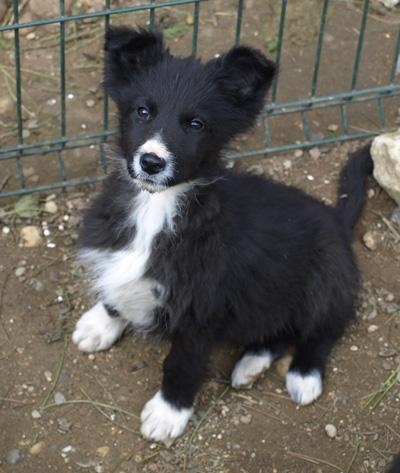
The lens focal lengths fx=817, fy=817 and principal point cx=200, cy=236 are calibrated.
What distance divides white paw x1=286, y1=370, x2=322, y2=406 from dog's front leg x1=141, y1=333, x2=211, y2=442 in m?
0.50

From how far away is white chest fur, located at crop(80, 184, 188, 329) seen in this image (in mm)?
3318

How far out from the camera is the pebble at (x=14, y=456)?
11.7 ft

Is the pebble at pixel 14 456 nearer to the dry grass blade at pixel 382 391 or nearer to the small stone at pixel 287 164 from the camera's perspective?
the dry grass blade at pixel 382 391

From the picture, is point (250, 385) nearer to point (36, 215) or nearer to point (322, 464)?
point (322, 464)

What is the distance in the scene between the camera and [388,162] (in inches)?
177

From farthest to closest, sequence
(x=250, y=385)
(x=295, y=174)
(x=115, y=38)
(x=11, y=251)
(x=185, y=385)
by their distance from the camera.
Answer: (x=295, y=174) < (x=11, y=251) < (x=250, y=385) < (x=185, y=385) < (x=115, y=38)

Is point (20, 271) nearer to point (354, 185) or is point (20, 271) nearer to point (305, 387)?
point (305, 387)

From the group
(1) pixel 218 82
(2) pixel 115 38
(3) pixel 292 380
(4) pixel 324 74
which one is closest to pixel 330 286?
(3) pixel 292 380

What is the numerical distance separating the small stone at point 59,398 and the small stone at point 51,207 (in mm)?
1124

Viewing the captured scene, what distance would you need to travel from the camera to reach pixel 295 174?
4.83 meters

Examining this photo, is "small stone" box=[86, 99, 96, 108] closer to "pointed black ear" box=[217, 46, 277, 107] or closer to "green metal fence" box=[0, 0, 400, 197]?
"green metal fence" box=[0, 0, 400, 197]

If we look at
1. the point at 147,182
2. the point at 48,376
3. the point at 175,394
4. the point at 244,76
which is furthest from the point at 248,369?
the point at 244,76

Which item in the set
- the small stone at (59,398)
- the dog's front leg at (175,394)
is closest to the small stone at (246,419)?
the dog's front leg at (175,394)

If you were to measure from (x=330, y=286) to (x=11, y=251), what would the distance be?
5.61ft
